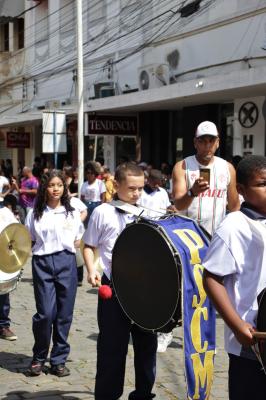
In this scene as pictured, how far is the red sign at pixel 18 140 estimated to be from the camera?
1023 inches

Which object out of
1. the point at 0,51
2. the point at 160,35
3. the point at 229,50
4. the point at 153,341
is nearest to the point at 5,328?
the point at 153,341

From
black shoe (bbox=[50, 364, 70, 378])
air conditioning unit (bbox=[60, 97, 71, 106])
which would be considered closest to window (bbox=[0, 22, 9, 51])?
air conditioning unit (bbox=[60, 97, 71, 106])

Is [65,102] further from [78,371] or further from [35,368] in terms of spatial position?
[35,368]

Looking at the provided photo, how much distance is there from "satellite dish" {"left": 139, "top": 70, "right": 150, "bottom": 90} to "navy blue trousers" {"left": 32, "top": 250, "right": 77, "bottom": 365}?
1251 centimetres

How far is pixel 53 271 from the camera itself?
5.27 m

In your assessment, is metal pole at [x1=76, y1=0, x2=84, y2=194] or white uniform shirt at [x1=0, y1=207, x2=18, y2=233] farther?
metal pole at [x1=76, y1=0, x2=84, y2=194]

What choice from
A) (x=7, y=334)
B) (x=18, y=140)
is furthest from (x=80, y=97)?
(x=18, y=140)

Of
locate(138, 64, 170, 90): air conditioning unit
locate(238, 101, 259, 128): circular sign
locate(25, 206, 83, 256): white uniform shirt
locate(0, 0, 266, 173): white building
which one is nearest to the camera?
locate(25, 206, 83, 256): white uniform shirt

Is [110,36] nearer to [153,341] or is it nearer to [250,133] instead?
[250,133]

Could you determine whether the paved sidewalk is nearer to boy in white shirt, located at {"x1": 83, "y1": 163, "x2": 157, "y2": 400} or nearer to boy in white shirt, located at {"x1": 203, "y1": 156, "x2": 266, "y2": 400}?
boy in white shirt, located at {"x1": 83, "y1": 163, "x2": 157, "y2": 400}

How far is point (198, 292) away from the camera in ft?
11.7

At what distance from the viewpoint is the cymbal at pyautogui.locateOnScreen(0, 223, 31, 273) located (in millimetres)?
5277

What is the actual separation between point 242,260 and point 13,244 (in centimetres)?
284

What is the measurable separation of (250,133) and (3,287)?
1031 centimetres
